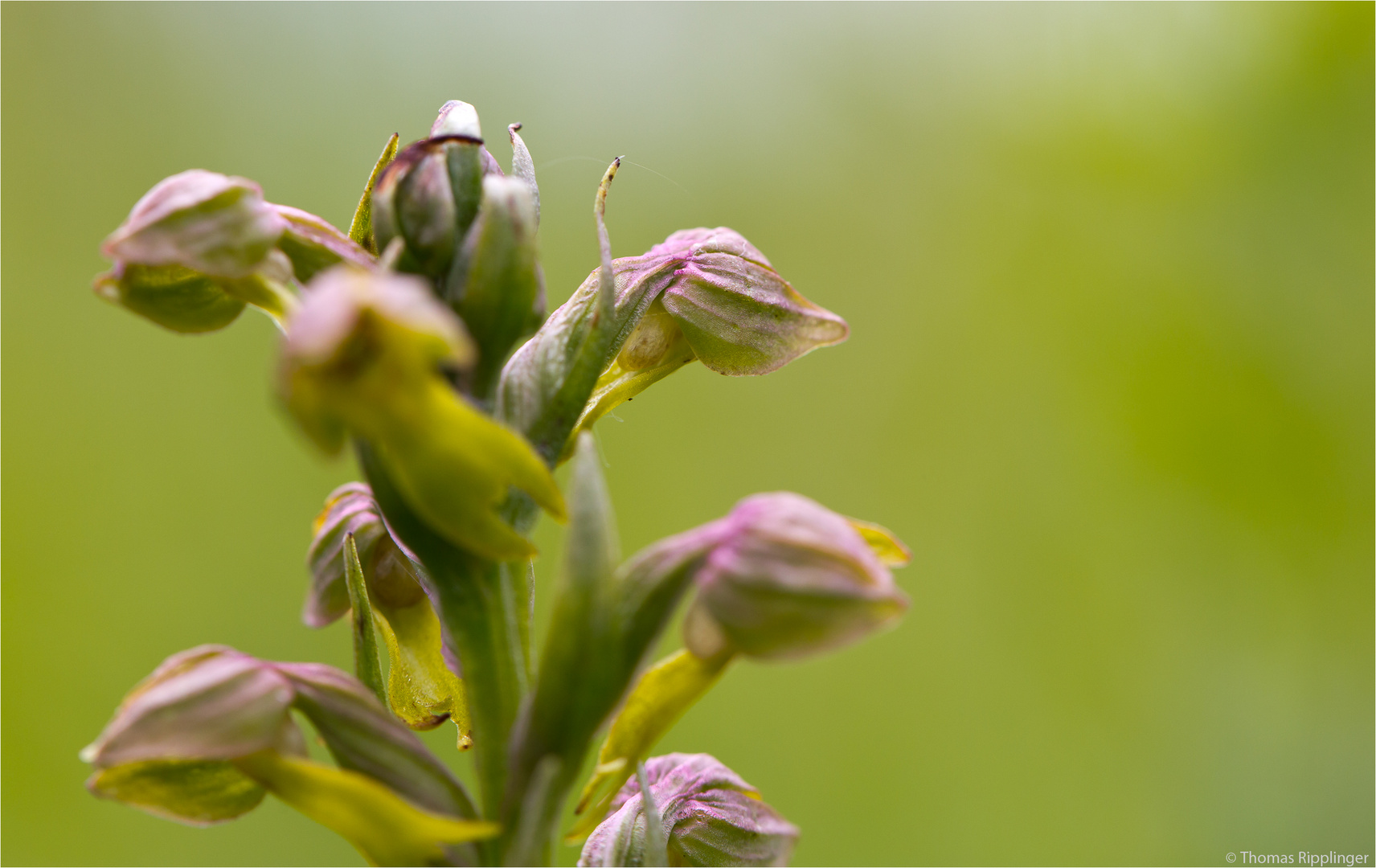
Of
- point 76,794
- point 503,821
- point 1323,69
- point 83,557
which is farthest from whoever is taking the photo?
point 1323,69

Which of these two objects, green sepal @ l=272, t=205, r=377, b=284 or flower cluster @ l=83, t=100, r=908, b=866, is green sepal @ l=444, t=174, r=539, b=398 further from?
green sepal @ l=272, t=205, r=377, b=284

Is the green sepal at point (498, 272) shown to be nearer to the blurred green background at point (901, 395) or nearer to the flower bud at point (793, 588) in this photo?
the flower bud at point (793, 588)

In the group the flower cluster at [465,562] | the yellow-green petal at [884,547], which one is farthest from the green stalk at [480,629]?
the yellow-green petal at [884,547]

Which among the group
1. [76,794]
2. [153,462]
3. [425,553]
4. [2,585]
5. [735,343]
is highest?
[735,343]

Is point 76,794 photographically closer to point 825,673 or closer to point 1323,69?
point 825,673

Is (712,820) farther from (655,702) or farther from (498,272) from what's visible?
(498,272)

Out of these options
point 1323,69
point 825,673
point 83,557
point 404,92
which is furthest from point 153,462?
point 1323,69
